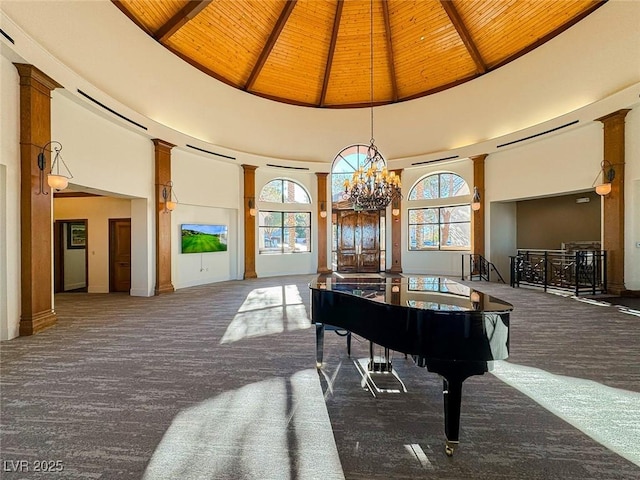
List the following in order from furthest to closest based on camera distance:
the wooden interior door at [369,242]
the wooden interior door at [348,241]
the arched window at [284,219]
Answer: the wooden interior door at [348,241] < the wooden interior door at [369,242] < the arched window at [284,219]

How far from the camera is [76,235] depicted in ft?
29.4

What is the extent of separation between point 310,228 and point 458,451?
33.3ft

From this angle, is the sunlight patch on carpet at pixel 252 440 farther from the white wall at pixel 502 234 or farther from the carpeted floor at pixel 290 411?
the white wall at pixel 502 234

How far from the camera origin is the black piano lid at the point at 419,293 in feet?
7.71

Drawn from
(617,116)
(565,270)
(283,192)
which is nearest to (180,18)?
(283,192)

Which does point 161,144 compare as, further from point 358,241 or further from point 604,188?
point 604,188

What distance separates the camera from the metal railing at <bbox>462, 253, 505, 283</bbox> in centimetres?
998

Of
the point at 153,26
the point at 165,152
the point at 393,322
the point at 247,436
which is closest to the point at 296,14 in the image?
the point at 153,26

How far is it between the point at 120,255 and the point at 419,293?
8.33 meters

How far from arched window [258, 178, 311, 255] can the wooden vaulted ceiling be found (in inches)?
130

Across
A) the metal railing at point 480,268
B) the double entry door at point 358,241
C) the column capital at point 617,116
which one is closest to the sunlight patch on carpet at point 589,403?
the column capital at point 617,116

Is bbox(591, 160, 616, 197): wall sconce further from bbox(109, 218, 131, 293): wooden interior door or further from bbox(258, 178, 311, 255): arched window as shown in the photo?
bbox(109, 218, 131, 293): wooden interior door

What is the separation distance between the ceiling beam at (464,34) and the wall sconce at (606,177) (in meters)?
4.70

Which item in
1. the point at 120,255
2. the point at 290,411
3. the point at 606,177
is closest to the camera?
the point at 290,411
